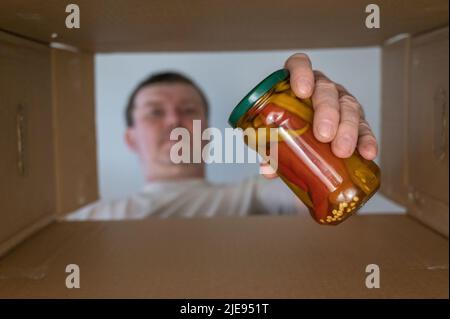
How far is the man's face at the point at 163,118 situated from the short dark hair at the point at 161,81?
0.01 m

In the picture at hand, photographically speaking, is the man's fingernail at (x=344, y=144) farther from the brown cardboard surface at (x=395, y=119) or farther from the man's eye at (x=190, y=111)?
the man's eye at (x=190, y=111)

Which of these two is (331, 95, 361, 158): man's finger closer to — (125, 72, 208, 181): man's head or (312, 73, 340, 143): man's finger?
(312, 73, 340, 143): man's finger

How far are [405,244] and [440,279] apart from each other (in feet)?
0.43

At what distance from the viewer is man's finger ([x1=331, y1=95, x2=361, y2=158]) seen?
463 millimetres

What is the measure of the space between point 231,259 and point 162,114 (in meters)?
1.14

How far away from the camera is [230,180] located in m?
2.01

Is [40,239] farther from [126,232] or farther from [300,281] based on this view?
[300,281]

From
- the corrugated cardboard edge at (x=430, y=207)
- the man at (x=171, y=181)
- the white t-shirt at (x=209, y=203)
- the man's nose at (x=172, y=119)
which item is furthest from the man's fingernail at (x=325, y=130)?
the man's nose at (x=172, y=119)

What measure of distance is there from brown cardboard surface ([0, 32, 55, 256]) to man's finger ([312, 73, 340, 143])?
385 millimetres

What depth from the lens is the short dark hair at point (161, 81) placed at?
183 centimetres

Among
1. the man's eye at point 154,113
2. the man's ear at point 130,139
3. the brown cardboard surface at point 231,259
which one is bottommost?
the brown cardboard surface at point 231,259

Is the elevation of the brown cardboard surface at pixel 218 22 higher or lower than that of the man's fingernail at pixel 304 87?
higher
